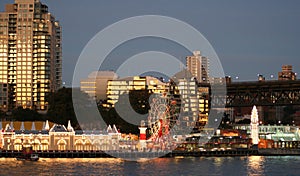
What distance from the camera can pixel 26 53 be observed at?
531 feet

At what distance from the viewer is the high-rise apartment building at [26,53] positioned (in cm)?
15938

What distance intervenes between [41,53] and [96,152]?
73214 mm

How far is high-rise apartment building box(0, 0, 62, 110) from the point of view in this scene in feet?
523

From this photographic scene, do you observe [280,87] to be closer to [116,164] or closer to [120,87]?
[116,164]

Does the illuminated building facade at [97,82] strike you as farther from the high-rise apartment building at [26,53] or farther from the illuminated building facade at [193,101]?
the illuminated building facade at [193,101]

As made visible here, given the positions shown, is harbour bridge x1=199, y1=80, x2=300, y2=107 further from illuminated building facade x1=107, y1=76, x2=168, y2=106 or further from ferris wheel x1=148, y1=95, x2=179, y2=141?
illuminated building facade x1=107, y1=76, x2=168, y2=106

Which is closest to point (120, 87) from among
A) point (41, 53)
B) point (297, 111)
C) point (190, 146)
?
point (41, 53)

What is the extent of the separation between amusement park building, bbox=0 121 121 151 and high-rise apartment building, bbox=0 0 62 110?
62.9 meters

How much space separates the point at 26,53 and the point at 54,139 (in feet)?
229

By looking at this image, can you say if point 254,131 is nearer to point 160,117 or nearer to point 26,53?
point 160,117

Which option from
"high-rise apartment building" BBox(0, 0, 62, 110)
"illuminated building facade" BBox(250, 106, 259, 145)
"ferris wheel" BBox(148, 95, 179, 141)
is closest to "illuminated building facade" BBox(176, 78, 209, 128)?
"high-rise apartment building" BBox(0, 0, 62, 110)

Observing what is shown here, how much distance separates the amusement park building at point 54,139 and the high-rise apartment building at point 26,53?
62.9m

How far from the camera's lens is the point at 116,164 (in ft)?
257

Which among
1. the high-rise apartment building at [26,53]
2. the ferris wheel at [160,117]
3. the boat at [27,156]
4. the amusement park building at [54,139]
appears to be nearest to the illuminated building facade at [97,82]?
the high-rise apartment building at [26,53]
